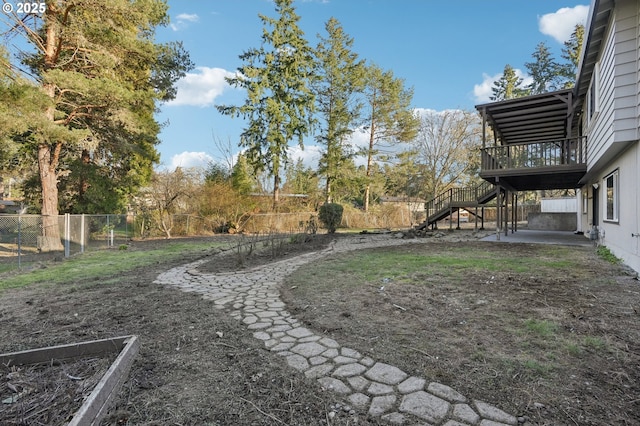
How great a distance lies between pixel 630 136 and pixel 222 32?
12015mm

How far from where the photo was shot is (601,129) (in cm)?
673

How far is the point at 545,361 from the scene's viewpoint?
2330 mm

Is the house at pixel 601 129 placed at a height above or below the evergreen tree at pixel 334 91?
→ below

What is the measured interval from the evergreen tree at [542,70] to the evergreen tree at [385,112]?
17.0 m

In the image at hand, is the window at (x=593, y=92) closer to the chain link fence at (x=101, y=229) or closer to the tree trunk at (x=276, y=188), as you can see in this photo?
the chain link fence at (x=101, y=229)

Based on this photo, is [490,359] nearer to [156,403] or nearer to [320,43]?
[156,403]

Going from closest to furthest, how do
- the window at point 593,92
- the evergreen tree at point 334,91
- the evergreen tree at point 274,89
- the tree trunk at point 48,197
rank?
the window at point 593,92
the tree trunk at point 48,197
the evergreen tree at point 274,89
the evergreen tree at point 334,91

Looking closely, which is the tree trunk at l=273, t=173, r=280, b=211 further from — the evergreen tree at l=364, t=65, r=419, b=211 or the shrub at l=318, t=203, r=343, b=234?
the evergreen tree at l=364, t=65, r=419, b=211

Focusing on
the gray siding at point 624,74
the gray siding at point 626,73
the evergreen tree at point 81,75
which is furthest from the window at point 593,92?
the evergreen tree at point 81,75

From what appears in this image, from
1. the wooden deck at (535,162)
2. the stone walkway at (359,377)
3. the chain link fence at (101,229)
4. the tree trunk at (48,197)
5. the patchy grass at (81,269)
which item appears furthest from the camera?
the tree trunk at (48,197)

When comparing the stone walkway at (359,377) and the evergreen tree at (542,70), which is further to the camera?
the evergreen tree at (542,70)

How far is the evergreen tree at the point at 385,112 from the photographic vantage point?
2348 cm

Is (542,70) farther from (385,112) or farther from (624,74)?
(624,74)

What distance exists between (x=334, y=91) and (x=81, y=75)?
16429 millimetres
